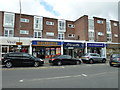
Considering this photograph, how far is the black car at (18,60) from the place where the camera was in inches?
466

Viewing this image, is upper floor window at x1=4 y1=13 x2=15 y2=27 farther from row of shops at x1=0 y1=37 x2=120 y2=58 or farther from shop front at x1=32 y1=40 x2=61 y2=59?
shop front at x1=32 y1=40 x2=61 y2=59

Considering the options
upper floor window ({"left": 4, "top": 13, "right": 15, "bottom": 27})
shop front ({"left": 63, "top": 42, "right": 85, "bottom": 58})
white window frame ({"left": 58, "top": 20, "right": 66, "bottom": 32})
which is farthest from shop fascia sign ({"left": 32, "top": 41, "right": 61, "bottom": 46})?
upper floor window ({"left": 4, "top": 13, "right": 15, "bottom": 27})

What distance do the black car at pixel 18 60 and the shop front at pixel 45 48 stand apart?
6.89 m

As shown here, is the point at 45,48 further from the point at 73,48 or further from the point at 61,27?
the point at 61,27

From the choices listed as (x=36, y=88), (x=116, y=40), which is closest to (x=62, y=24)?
(x=116, y=40)

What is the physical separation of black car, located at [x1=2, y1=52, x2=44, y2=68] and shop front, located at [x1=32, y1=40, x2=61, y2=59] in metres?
6.89

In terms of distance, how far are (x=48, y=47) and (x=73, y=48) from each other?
5.32m

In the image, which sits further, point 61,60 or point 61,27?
point 61,27

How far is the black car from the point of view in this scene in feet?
38.8

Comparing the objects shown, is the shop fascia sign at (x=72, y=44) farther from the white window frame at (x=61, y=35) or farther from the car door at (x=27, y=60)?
the car door at (x=27, y=60)

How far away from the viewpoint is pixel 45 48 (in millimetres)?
20766

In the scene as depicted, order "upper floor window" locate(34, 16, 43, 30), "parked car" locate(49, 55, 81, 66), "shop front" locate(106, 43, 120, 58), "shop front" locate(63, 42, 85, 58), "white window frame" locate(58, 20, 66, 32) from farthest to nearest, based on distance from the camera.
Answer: "white window frame" locate(58, 20, 66, 32), "shop front" locate(106, 43, 120, 58), "upper floor window" locate(34, 16, 43, 30), "shop front" locate(63, 42, 85, 58), "parked car" locate(49, 55, 81, 66)

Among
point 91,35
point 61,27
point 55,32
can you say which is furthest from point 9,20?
point 91,35

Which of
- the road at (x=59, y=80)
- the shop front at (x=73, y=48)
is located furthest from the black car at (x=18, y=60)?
the shop front at (x=73, y=48)
